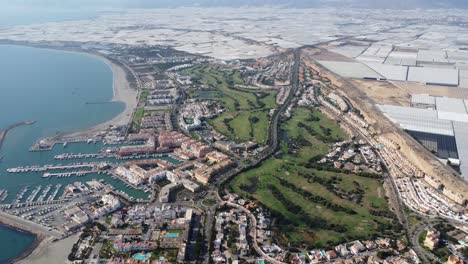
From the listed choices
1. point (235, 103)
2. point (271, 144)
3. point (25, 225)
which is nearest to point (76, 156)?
point (25, 225)

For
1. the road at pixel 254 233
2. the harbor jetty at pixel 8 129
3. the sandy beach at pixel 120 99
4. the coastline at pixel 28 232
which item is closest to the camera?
the road at pixel 254 233

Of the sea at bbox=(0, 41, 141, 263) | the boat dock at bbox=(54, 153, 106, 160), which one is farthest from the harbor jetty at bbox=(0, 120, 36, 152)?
the boat dock at bbox=(54, 153, 106, 160)

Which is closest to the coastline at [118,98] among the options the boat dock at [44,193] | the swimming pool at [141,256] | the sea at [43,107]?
the sea at [43,107]

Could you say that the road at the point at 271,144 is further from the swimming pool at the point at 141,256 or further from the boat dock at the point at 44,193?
the boat dock at the point at 44,193

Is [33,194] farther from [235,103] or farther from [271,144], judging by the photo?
[235,103]

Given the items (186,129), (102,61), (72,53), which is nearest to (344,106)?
(186,129)

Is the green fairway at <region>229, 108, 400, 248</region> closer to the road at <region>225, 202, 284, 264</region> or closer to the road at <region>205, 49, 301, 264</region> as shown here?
the road at <region>205, 49, 301, 264</region>
